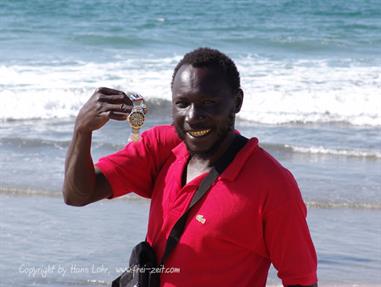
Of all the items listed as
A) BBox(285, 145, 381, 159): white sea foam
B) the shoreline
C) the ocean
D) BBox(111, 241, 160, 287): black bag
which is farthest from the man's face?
BBox(285, 145, 381, 159): white sea foam

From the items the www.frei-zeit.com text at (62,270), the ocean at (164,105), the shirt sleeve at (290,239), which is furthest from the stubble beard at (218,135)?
the www.frei-zeit.com text at (62,270)

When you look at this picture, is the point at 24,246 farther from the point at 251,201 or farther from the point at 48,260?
the point at 251,201

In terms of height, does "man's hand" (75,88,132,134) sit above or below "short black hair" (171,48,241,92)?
below

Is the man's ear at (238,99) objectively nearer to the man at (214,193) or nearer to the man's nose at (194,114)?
the man at (214,193)

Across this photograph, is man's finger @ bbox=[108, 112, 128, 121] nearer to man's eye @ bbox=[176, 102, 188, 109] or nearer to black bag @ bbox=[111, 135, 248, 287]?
man's eye @ bbox=[176, 102, 188, 109]

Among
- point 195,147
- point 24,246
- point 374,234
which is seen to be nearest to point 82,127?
point 195,147

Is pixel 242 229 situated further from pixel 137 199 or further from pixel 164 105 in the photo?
pixel 164 105

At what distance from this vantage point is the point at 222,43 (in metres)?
21.7

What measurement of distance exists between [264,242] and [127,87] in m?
13.2

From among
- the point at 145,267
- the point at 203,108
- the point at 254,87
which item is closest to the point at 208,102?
the point at 203,108

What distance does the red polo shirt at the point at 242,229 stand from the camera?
253 cm

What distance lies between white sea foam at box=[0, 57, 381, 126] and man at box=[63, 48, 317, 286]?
33.6 feet

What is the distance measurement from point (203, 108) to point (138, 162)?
0.33 m

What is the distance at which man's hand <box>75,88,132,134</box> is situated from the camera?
8.82ft
